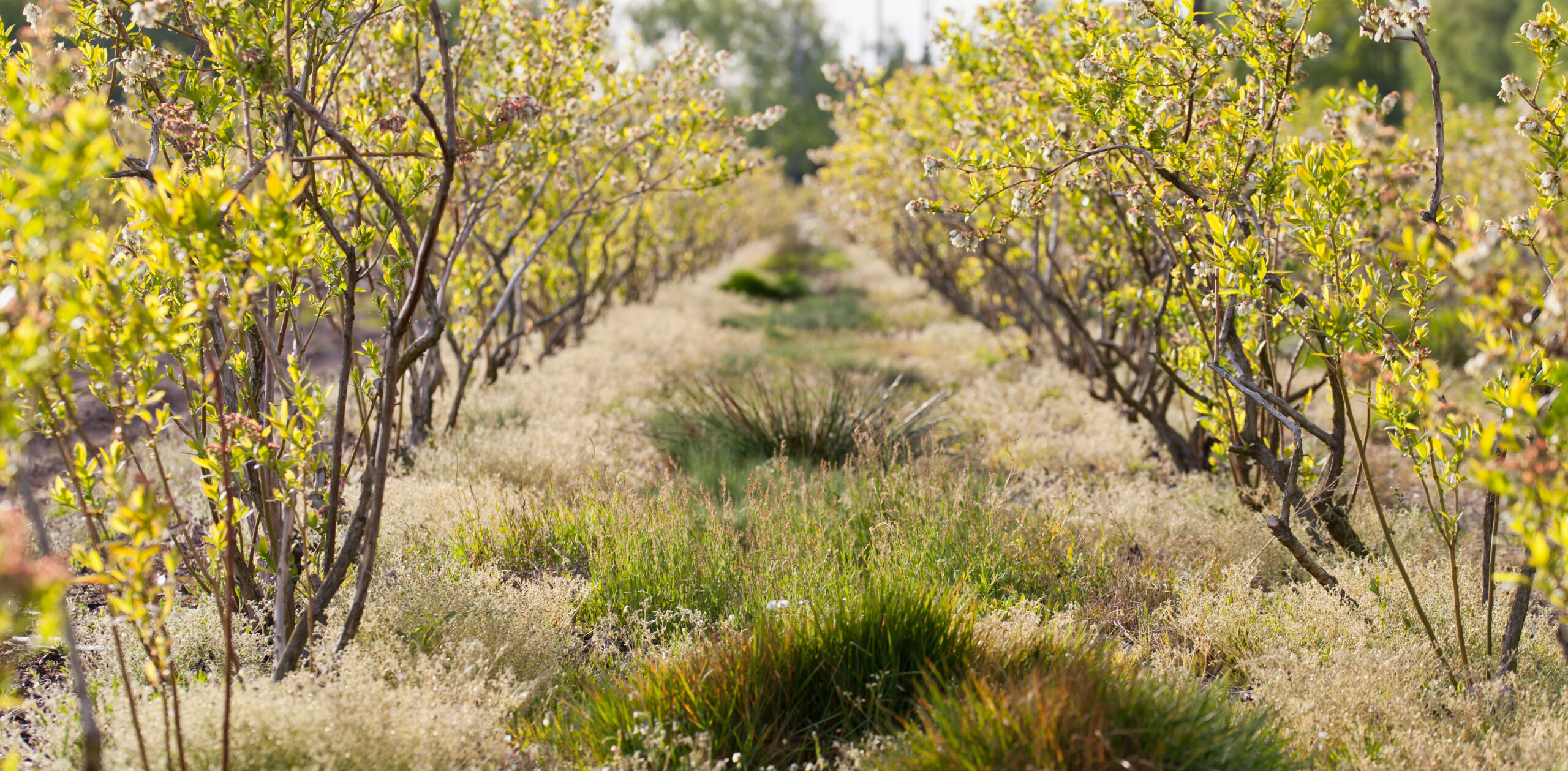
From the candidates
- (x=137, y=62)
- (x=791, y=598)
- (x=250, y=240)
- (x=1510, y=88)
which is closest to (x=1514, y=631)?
(x=1510, y=88)

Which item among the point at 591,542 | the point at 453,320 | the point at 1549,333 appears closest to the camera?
the point at 1549,333

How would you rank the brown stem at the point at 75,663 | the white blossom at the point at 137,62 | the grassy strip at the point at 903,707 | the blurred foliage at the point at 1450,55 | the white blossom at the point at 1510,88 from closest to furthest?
the brown stem at the point at 75,663 < the grassy strip at the point at 903,707 < the white blossom at the point at 137,62 < the white blossom at the point at 1510,88 < the blurred foliage at the point at 1450,55

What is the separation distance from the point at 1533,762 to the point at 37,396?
374 centimetres

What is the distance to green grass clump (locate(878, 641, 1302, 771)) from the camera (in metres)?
1.89

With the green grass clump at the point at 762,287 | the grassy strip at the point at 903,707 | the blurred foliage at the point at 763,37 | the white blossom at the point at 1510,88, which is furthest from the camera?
the blurred foliage at the point at 763,37

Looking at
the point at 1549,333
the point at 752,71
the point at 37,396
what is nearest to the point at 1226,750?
the point at 1549,333

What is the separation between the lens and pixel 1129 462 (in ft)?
16.6

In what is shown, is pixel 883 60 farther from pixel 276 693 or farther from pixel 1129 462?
pixel 276 693

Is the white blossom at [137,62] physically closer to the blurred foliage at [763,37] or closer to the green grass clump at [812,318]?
the green grass clump at [812,318]

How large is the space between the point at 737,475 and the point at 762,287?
33.8 ft

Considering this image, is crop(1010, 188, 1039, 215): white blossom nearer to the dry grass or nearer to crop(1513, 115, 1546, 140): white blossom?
the dry grass

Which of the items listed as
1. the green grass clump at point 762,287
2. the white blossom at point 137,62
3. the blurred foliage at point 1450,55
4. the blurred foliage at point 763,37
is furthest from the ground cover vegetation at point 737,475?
the blurred foliage at point 763,37

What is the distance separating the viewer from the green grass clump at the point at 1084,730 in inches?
74.5

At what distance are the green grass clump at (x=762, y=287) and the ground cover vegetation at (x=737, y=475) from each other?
922 cm
